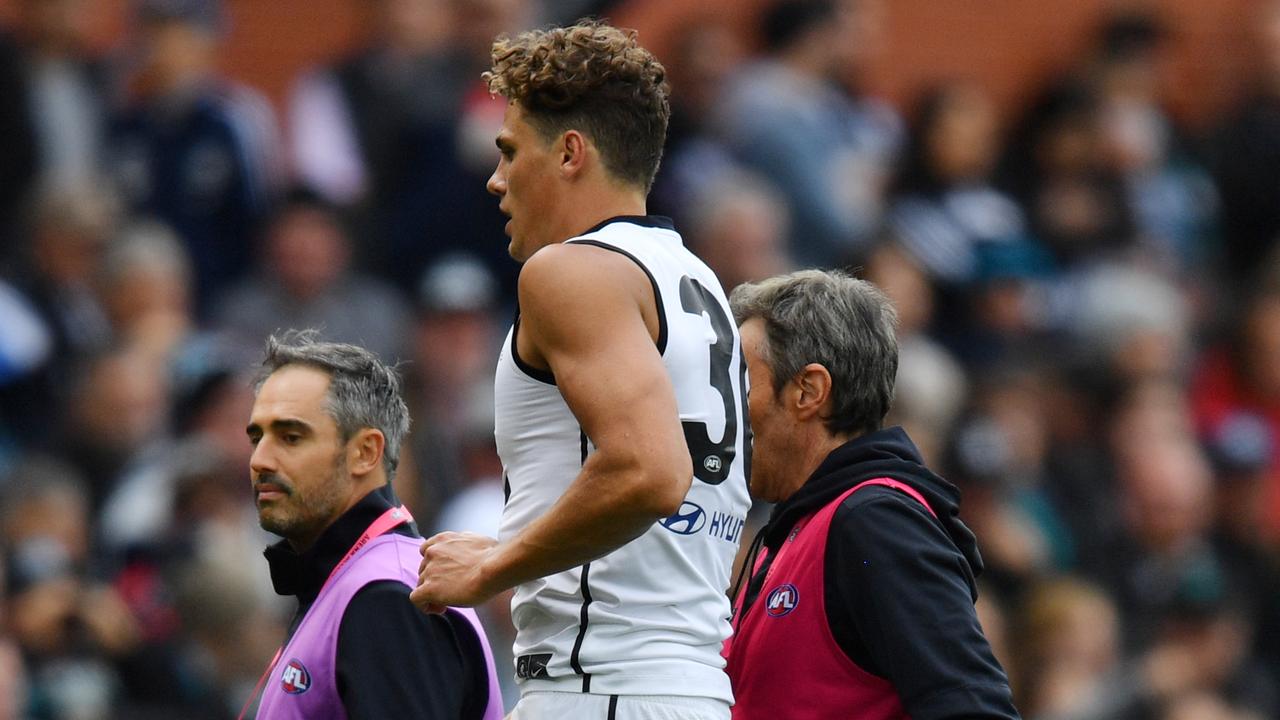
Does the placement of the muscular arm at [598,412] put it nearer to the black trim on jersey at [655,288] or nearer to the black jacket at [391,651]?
the black trim on jersey at [655,288]

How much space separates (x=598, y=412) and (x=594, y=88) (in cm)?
68

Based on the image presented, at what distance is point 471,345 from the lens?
9352mm

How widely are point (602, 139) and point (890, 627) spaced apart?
1.11 metres

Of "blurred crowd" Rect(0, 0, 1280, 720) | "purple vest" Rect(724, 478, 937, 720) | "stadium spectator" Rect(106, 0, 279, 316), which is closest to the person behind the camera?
"purple vest" Rect(724, 478, 937, 720)

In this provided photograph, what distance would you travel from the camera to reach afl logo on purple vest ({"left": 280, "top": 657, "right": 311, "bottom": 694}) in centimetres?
444

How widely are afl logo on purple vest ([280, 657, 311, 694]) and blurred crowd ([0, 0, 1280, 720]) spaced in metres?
2.94

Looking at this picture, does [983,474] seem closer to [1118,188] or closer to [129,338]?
[1118,188]

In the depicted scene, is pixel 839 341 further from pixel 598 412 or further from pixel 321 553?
pixel 321 553

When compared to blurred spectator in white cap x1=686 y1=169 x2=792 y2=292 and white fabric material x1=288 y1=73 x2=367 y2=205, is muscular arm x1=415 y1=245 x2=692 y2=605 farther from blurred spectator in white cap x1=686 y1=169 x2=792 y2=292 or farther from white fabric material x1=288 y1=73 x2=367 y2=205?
white fabric material x1=288 y1=73 x2=367 y2=205

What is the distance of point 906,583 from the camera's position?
4.10 m

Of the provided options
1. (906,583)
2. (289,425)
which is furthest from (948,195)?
(906,583)

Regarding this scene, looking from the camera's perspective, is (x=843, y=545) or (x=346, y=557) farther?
(x=346, y=557)

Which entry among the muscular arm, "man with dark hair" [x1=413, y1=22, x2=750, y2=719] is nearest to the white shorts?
"man with dark hair" [x1=413, y1=22, x2=750, y2=719]

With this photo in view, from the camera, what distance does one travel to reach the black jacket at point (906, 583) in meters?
4.02
